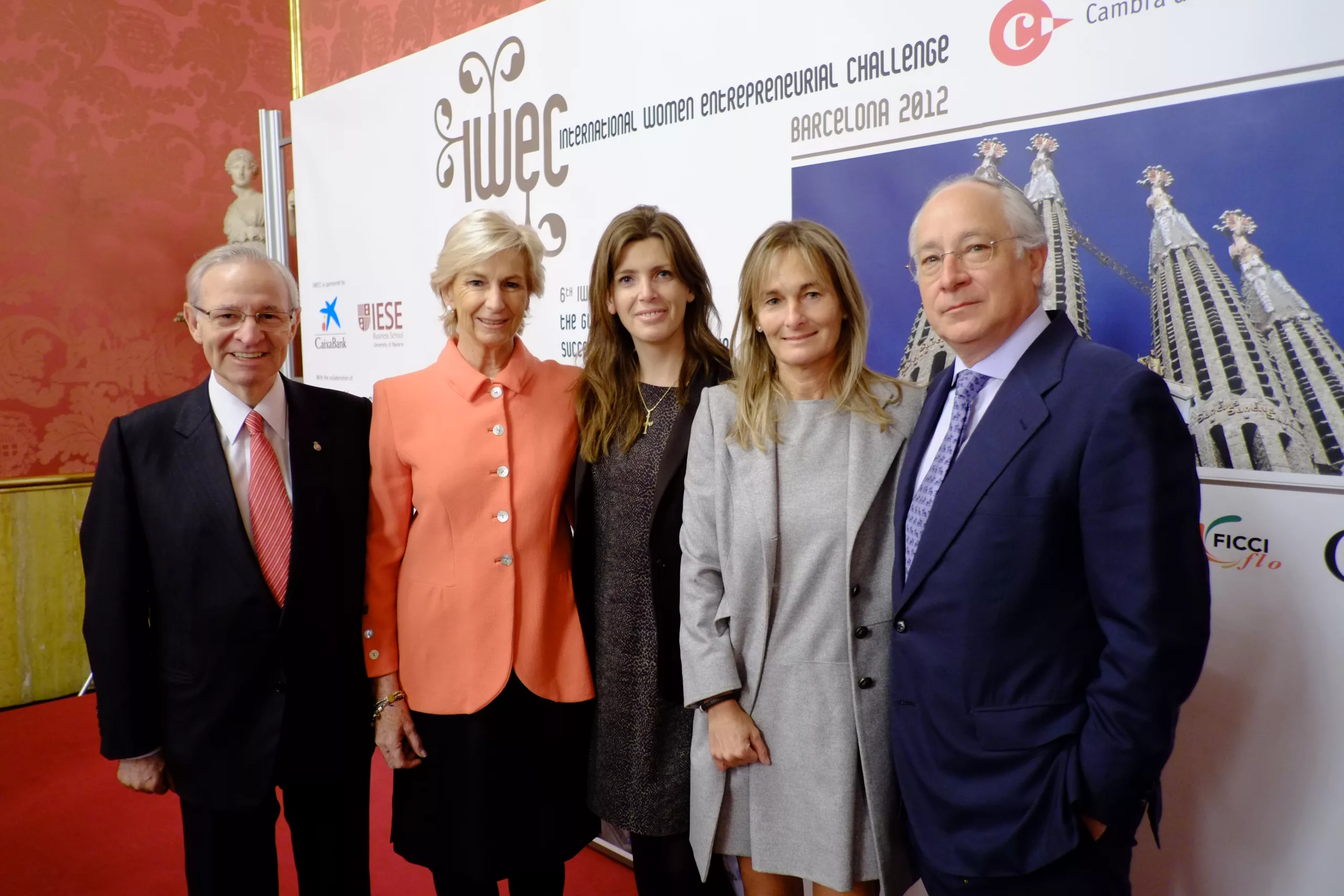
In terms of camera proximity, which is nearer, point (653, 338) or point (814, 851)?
point (814, 851)

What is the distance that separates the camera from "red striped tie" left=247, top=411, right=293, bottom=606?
1.81m

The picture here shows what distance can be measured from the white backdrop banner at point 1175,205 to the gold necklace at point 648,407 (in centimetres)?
66

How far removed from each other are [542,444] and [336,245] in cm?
279

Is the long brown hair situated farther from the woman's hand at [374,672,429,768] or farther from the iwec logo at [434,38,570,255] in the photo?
the iwec logo at [434,38,570,255]

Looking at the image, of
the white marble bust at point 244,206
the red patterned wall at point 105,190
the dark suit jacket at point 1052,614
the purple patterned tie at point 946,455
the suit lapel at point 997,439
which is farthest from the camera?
the white marble bust at point 244,206

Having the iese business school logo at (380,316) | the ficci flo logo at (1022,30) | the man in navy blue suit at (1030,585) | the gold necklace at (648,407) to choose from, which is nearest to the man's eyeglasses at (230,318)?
the gold necklace at (648,407)

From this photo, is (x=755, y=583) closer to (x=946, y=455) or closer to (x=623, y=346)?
(x=946, y=455)

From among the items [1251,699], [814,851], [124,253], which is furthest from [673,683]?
[124,253]

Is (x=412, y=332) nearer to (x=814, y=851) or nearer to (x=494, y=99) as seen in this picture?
(x=494, y=99)

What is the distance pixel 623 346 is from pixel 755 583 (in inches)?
25.9

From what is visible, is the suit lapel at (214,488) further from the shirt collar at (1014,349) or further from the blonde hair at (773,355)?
the shirt collar at (1014,349)

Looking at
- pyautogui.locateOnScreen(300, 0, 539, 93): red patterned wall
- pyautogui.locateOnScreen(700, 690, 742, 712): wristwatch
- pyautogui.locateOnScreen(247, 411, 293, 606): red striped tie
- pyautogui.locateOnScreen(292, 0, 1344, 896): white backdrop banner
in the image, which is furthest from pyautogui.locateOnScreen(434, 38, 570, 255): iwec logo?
pyautogui.locateOnScreen(700, 690, 742, 712): wristwatch

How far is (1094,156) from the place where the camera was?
1.94 metres

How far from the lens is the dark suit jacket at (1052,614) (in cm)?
125
